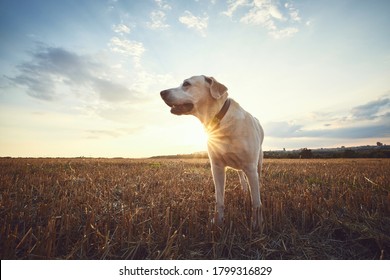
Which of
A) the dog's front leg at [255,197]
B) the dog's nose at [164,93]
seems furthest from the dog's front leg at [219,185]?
the dog's nose at [164,93]

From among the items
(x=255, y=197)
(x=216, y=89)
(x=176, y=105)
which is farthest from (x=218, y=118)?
(x=255, y=197)

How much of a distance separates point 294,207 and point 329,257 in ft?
4.32

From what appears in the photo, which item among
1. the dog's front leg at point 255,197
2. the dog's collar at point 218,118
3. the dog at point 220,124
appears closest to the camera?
the dog's front leg at point 255,197

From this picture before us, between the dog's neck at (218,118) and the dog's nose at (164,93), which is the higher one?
the dog's nose at (164,93)

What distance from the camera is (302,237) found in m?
2.95

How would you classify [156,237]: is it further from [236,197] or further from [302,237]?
[236,197]

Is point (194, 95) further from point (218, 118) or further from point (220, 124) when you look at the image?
point (220, 124)

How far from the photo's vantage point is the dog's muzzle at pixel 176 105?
13.4 feet

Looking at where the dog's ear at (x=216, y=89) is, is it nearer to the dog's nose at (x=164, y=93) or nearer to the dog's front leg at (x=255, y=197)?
the dog's nose at (x=164, y=93)

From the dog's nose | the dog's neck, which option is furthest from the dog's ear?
the dog's nose

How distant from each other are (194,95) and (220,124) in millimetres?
723

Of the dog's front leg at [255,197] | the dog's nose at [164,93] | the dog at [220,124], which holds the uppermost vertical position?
the dog's nose at [164,93]

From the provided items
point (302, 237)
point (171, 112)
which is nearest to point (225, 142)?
point (171, 112)

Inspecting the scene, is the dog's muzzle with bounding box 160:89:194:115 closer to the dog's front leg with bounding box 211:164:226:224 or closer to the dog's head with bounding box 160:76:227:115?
the dog's head with bounding box 160:76:227:115
